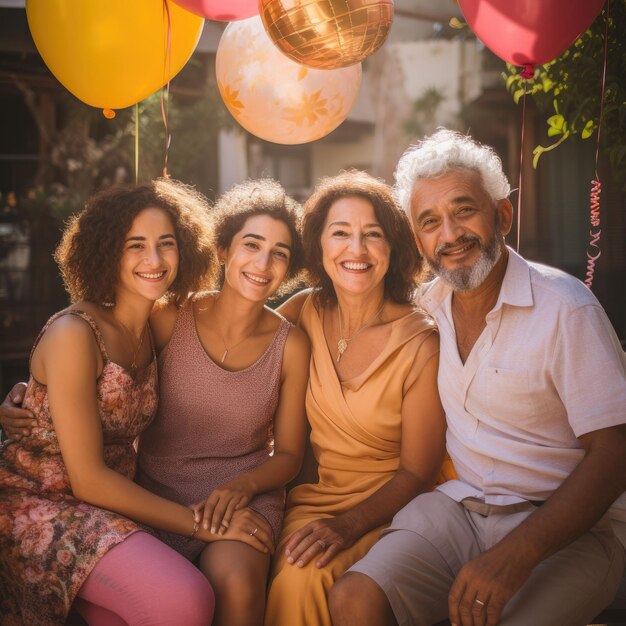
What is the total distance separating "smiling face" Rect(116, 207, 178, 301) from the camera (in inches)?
107

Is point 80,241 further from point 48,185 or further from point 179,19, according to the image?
point 48,185

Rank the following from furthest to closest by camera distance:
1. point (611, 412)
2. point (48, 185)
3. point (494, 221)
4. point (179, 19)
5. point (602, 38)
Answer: point (48, 185)
point (602, 38)
point (179, 19)
point (494, 221)
point (611, 412)

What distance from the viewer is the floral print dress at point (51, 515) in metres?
2.35

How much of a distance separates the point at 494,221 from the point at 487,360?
0.54 m

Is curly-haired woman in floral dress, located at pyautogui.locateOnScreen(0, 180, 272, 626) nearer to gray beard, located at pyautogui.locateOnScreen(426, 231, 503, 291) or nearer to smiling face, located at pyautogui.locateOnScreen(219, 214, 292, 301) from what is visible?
smiling face, located at pyautogui.locateOnScreen(219, 214, 292, 301)

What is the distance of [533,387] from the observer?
236 centimetres

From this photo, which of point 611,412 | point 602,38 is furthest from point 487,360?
point 602,38

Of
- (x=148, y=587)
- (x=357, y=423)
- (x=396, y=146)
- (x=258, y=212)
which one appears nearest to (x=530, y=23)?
(x=258, y=212)

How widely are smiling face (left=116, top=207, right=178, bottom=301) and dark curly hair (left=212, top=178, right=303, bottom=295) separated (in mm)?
314

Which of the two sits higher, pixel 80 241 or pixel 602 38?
pixel 602 38

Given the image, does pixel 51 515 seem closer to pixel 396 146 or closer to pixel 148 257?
pixel 148 257

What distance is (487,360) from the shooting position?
8.05 feet

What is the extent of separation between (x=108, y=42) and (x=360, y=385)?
1.74 meters

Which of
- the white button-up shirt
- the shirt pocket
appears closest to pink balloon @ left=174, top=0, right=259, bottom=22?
the white button-up shirt
